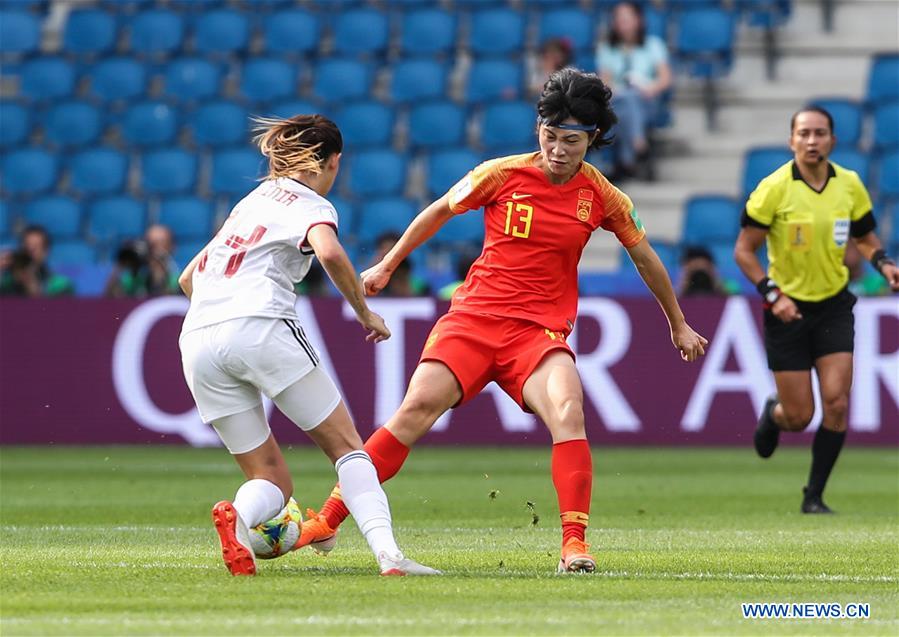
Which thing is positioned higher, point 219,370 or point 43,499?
point 219,370

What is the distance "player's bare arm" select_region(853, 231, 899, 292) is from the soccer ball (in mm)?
4303

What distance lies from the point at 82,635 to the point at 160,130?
16.1 meters

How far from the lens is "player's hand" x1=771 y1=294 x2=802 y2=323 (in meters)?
10.4

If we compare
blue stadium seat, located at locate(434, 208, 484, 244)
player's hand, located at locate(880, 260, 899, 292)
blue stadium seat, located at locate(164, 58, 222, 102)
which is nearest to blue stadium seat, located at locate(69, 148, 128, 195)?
blue stadium seat, located at locate(164, 58, 222, 102)

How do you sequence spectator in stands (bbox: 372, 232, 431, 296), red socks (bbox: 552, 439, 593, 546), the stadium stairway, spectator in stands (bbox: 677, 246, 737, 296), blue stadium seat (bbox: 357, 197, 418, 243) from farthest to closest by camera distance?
1. the stadium stairway
2. blue stadium seat (bbox: 357, 197, 418, 243)
3. spectator in stands (bbox: 677, 246, 737, 296)
4. spectator in stands (bbox: 372, 232, 431, 296)
5. red socks (bbox: 552, 439, 593, 546)

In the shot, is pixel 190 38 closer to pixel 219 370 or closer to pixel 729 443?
pixel 729 443

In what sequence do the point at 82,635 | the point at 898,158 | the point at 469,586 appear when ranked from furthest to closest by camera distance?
the point at 898,158 → the point at 469,586 → the point at 82,635

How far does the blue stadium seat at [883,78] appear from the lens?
20.3m

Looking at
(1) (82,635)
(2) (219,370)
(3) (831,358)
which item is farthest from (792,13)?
(1) (82,635)

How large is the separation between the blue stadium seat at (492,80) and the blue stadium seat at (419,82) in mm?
378

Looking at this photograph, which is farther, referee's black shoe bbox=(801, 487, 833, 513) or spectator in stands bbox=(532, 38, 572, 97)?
spectator in stands bbox=(532, 38, 572, 97)

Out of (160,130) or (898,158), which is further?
(160,130)

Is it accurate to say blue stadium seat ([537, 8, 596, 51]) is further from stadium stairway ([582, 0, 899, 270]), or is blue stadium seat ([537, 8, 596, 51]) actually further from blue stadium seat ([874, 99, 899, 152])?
blue stadium seat ([874, 99, 899, 152])

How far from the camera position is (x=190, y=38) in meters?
22.7
